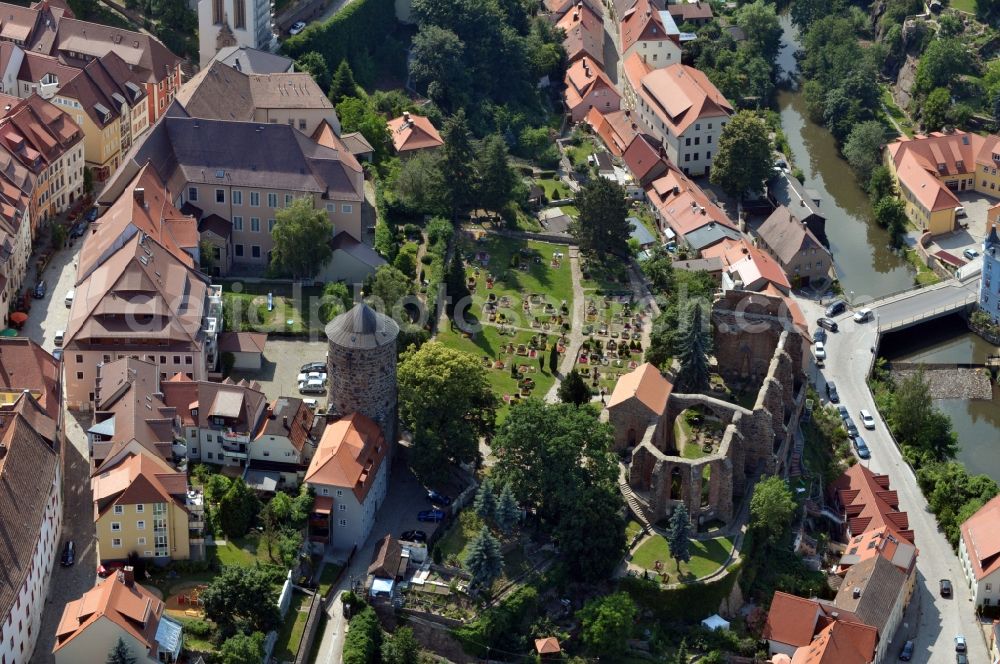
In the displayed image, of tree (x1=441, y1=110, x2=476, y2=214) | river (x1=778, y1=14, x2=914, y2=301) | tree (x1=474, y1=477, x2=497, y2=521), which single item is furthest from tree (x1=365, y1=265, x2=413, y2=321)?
river (x1=778, y1=14, x2=914, y2=301)

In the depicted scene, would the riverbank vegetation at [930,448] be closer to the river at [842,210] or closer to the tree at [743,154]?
the river at [842,210]

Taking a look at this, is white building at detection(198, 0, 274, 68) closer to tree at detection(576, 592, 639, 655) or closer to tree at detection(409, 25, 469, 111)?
tree at detection(409, 25, 469, 111)

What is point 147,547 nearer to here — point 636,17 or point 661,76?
point 661,76

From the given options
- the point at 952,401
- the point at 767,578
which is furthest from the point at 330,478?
the point at 952,401

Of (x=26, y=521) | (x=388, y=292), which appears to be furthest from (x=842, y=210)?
(x=26, y=521)

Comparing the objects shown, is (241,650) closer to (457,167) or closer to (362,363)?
(362,363)

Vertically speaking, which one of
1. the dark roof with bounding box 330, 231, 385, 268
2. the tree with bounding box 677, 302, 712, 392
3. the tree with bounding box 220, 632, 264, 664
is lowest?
the tree with bounding box 220, 632, 264, 664
